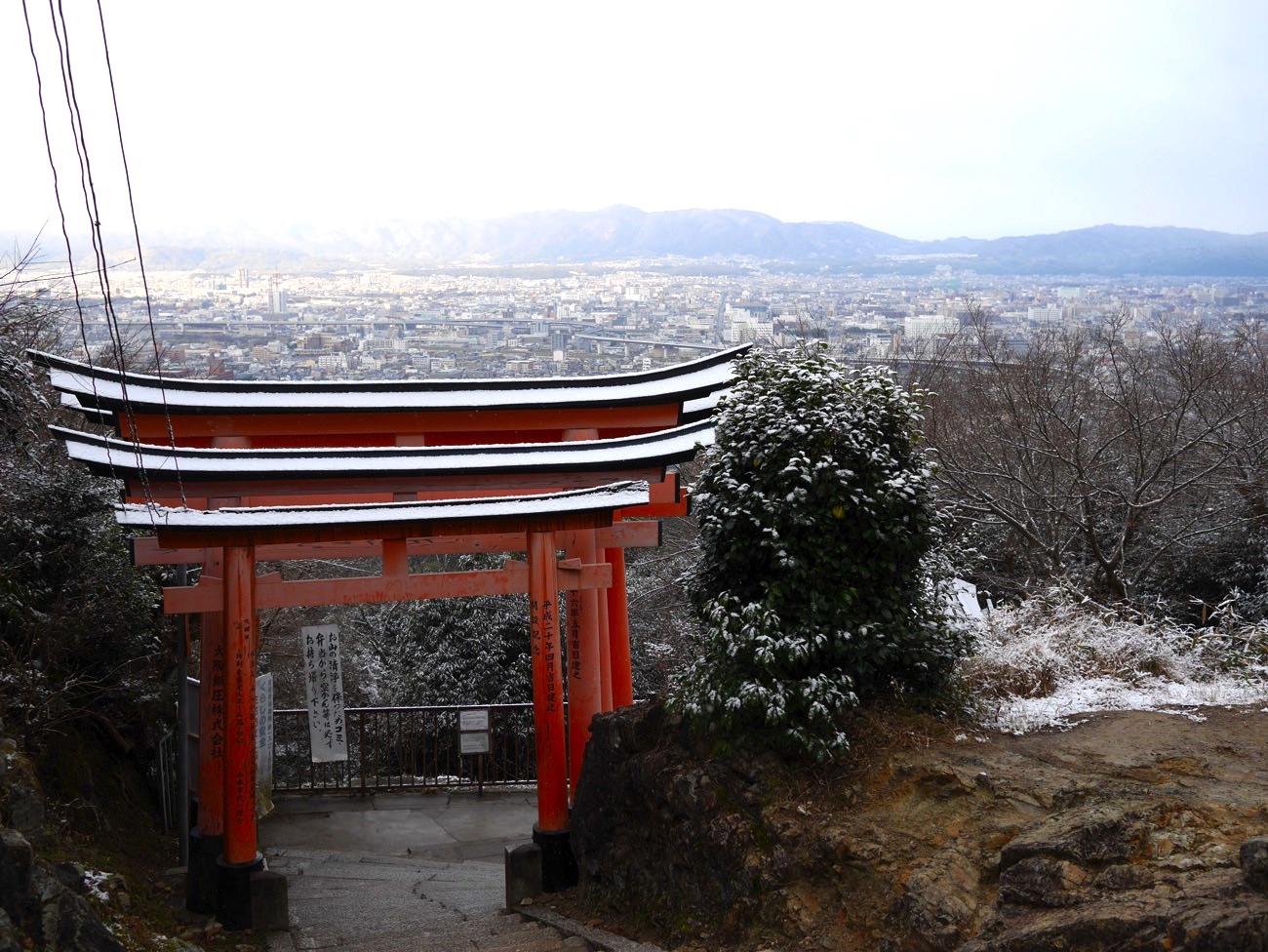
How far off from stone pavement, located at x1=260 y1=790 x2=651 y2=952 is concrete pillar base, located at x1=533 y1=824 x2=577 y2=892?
18.6 inches

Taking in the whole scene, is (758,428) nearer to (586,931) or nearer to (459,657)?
(586,931)

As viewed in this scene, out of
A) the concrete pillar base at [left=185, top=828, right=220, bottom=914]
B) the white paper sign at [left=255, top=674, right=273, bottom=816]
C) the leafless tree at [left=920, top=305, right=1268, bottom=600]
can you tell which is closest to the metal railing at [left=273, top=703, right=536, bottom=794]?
the white paper sign at [left=255, top=674, right=273, bottom=816]

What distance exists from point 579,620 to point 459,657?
706 cm

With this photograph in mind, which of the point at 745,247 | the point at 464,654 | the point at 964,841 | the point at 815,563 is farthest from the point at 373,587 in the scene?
the point at 745,247

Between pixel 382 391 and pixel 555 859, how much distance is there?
5083 millimetres

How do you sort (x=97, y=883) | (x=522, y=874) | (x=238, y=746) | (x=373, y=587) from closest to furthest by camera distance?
(x=97, y=883) < (x=238, y=746) < (x=373, y=587) < (x=522, y=874)

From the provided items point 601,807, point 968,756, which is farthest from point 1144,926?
point 601,807

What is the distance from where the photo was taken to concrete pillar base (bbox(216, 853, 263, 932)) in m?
8.45

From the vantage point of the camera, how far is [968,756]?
22.6 feet

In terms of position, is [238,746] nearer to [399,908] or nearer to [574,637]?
[399,908]

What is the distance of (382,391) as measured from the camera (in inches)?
438

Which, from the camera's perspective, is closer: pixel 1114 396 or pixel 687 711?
pixel 687 711

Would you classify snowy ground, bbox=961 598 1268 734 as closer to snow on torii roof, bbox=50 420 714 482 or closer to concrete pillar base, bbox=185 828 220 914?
snow on torii roof, bbox=50 420 714 482

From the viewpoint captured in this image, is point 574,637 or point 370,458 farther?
point 574,637
